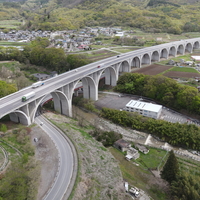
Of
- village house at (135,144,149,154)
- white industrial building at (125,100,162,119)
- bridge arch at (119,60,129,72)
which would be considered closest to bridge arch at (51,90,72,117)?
white industrial building at (125,100,162,119)

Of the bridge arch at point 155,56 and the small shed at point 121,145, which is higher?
the bridge arch at point 155,56

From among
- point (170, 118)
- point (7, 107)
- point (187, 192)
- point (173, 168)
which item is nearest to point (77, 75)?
point (7, 107)

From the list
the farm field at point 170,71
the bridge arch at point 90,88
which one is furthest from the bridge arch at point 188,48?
the bridge arch at point 90,88

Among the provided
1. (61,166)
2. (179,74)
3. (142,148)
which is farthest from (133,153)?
(179,74)

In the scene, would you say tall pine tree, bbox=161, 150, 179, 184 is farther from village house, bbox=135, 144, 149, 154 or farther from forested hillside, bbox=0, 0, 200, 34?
forested hillside, bbox=0, 0, 200, 34

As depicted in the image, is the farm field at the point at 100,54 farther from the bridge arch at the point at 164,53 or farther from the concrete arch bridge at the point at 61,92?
the bridge arch at the point at 164,53

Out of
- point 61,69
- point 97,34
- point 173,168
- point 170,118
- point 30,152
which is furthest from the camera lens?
point 97,34

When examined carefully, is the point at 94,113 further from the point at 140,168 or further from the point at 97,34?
the point at 97,34

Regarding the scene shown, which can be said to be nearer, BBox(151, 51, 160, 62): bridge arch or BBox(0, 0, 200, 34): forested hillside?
BBox(151, 51, 160, 62): bridge arch
